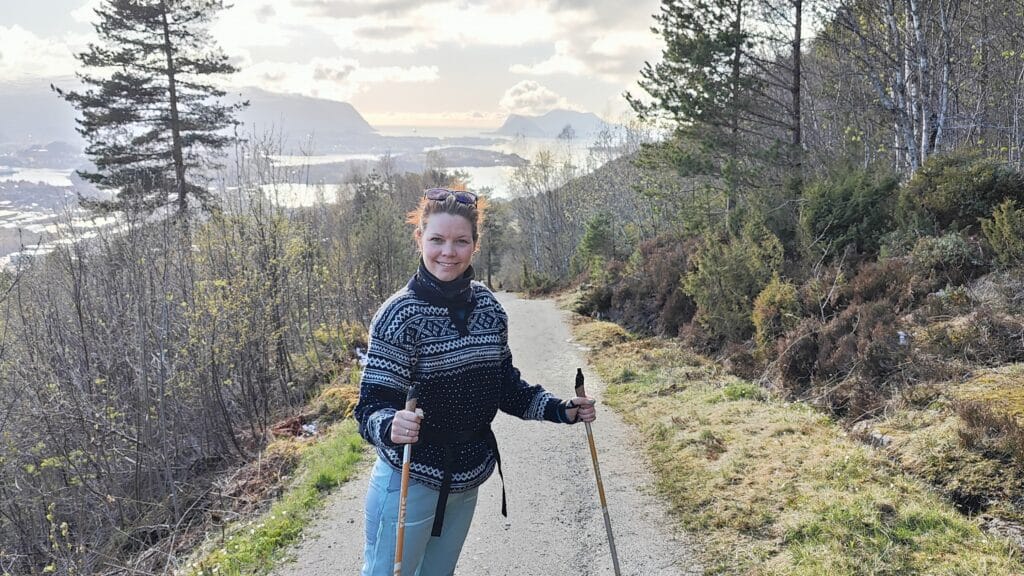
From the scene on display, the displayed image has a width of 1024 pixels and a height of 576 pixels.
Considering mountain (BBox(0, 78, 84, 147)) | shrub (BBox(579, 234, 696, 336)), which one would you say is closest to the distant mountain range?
mountain (BBox(0, 78, 84, 147))

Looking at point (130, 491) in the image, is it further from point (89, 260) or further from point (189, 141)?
point (189, 141)

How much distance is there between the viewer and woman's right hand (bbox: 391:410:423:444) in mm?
1979

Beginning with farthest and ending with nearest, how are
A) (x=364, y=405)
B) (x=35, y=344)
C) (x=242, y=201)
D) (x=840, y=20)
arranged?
1. (x=840, y=20)
2. (x=242, y=201)
3. (x=35, y=344)
4. (x=364, y=405)

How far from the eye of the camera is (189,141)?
18.6 m

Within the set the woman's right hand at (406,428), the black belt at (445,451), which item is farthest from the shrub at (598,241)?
the woman's right hand at (406,428)

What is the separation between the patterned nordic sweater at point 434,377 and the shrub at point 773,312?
7233mm

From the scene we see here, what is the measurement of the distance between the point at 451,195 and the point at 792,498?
379 cm

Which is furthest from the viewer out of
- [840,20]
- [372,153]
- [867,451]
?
[372,153]

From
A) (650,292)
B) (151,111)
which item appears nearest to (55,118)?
(151,111)

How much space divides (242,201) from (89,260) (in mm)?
3194

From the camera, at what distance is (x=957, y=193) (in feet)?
29.2

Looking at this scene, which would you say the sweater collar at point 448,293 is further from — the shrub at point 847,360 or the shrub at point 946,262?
the shrub at point 946,262

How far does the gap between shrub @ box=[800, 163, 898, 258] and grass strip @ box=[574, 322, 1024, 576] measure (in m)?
3.73

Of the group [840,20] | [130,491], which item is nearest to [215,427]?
[130,491]
